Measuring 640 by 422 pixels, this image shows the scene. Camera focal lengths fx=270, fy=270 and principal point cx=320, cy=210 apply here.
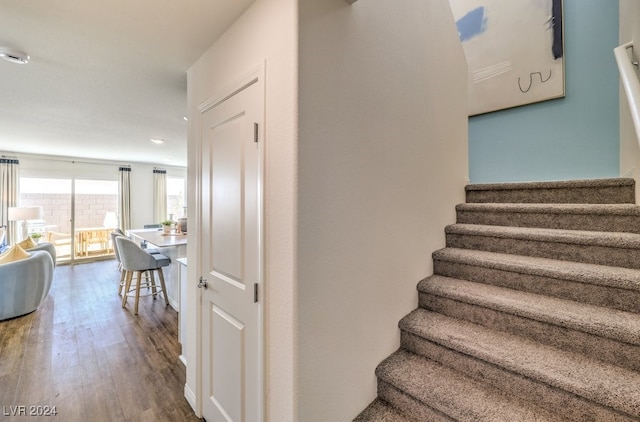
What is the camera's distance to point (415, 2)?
177 cm

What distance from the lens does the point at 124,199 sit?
6.95 metres

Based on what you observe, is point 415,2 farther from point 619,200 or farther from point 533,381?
point 533,381

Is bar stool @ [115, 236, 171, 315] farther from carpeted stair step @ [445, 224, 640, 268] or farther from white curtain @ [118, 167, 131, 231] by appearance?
white curtain @ [118, 167, 131, 231]

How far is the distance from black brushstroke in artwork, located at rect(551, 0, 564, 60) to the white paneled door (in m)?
3.01

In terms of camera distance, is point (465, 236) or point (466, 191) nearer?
point (465, 236)

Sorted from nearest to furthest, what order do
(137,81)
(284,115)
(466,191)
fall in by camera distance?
(284,115) → (137,81) → (466,191)

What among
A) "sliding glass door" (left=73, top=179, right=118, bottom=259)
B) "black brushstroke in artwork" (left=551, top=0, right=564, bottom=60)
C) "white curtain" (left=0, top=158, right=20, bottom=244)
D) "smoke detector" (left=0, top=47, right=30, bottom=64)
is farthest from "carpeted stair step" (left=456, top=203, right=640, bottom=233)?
"white curtain" (left=0, top=158, right=20, bottom=244)

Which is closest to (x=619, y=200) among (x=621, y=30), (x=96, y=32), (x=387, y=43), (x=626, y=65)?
(x=626, y=65)

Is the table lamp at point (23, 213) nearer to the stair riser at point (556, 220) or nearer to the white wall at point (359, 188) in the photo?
the white wall at point (359, 188)

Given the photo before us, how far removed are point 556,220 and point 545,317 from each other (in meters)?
0.84

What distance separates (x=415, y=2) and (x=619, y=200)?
1840 millimetres

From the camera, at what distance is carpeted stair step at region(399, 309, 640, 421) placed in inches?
38.3

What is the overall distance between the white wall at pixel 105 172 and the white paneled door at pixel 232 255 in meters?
6.71

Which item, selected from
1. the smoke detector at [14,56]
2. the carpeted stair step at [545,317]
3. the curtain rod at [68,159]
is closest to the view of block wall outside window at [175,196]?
the curtain rod at [68,159]
